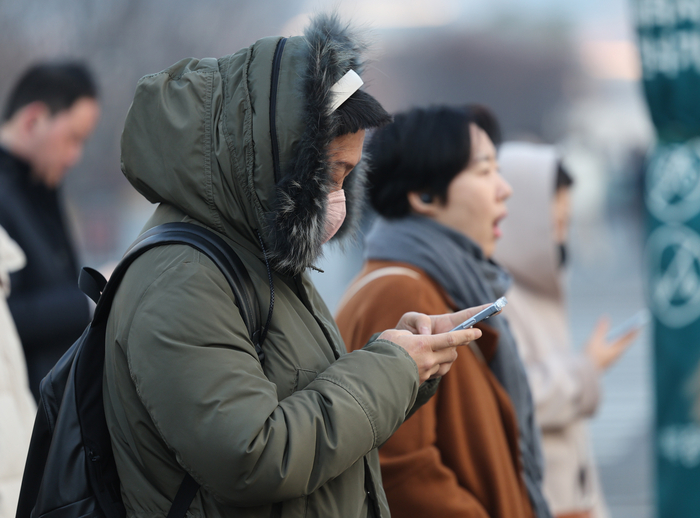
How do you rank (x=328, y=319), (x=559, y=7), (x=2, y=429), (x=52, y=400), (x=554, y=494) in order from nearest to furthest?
(x=52, y=400) → (x=328, y=319) → (x=2, y=429) → (x=554, y=494) → (x=559, y=7)

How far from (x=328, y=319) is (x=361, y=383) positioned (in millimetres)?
344

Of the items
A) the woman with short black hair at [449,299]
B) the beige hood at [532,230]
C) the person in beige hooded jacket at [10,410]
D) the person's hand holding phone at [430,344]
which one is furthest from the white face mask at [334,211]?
the beige hood at [532,230]

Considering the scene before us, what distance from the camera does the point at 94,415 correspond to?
1356 millimetres

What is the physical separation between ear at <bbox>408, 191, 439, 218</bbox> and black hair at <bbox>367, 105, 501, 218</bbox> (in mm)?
14

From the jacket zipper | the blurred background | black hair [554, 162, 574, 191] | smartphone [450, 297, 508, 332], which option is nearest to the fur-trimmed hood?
the jacket zipper

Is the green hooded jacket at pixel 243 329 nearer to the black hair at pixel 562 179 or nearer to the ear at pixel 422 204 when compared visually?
the ear at pixel 422 204

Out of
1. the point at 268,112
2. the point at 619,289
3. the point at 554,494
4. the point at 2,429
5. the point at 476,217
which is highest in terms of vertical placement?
the point at 268,112

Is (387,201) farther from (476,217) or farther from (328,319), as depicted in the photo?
(328,319)

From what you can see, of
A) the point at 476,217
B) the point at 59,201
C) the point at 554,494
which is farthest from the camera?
the point at 59,201

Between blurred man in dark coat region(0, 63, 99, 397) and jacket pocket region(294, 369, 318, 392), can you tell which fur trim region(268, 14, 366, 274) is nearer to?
jacket pocket region(294, 369, 318, 392)

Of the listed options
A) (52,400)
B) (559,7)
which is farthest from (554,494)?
(559,7)

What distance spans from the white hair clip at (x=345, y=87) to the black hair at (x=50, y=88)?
2.19 meters

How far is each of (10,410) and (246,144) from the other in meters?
1.48

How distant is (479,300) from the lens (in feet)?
7.89
